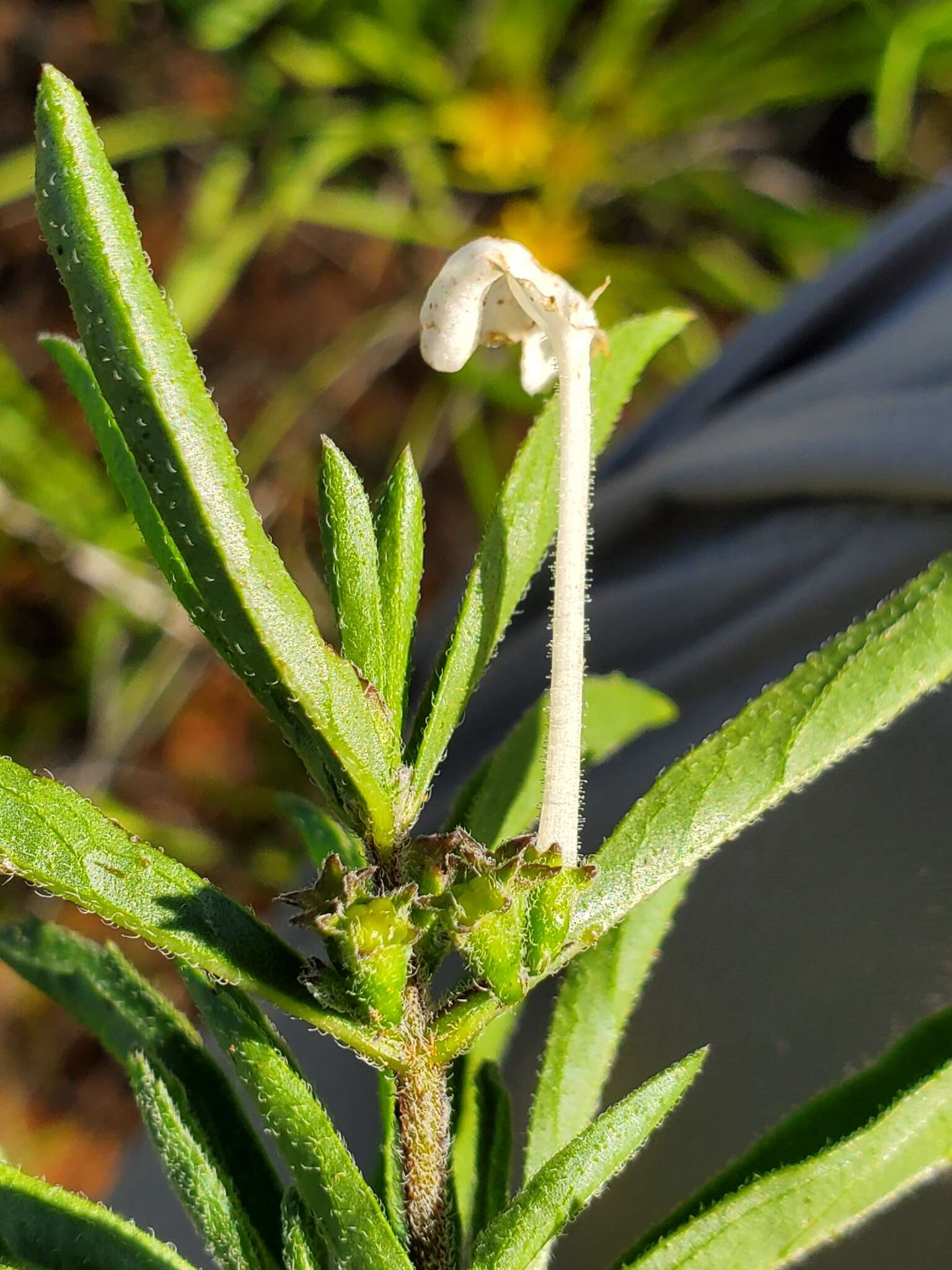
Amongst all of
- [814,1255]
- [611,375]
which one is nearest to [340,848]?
[611,375]

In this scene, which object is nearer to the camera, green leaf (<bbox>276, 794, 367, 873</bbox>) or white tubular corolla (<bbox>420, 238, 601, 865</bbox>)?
white tubular corolla (<bbox>420, 238, 601, 865</bbox>)

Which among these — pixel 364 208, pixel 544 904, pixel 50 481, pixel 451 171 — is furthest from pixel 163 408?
pixel 451 171

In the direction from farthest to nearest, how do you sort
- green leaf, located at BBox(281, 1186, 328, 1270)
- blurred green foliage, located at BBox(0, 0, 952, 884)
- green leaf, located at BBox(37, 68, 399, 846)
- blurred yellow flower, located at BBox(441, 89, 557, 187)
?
blurred yellow flower, located at BBox(441, 89, 557, 187) < blurred green foliage, located at BBox(0, 0, 952, 884) < green leaf, located at BBox(281, 1186, 328, 1270) < green leaf, located at BBox(37, 68, 399, 846)

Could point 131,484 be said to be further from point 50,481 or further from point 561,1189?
point 50,481

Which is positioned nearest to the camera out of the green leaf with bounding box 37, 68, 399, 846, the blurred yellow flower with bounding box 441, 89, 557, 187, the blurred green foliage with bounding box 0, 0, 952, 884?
the green leaf with bounding box 37, 68, 399, 846

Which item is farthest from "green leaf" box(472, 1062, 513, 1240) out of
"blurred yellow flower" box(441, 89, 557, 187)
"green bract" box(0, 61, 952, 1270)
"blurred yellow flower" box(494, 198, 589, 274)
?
"blurred yellow flower" box(441, 89, 557, 187)

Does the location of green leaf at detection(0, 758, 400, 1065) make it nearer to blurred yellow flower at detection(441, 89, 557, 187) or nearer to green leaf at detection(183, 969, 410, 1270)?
green leaf at detection(183, 969, 410, 1270)

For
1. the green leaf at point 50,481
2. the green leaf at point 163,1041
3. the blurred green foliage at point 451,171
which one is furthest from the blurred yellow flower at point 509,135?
the green leaf at point 163,1041
